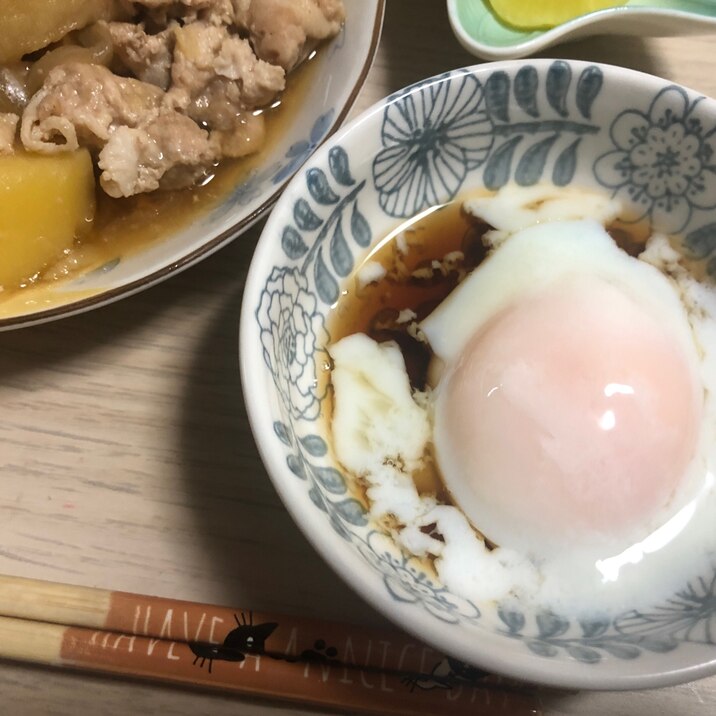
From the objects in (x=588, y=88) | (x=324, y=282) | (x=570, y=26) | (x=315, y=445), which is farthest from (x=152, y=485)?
(x=570, y=26)

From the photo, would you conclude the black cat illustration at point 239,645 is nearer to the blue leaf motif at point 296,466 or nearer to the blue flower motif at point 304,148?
the blue leaf motif at point 296,466

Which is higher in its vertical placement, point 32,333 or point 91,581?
point 32,333

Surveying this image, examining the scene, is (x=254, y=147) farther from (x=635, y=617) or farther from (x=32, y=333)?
(x=635, y=617)

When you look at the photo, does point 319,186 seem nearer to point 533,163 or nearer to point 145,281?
point 145,281

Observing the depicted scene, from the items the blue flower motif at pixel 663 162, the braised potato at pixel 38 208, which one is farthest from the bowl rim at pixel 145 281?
the blue flower motif at pixel 663 162

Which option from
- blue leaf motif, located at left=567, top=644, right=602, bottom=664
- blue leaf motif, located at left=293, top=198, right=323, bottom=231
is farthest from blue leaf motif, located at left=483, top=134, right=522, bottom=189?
blue leaf motif, located at left=567, top=644, right=602, bottom=664

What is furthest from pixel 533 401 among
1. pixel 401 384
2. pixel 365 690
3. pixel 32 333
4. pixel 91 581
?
pixel 32 333
